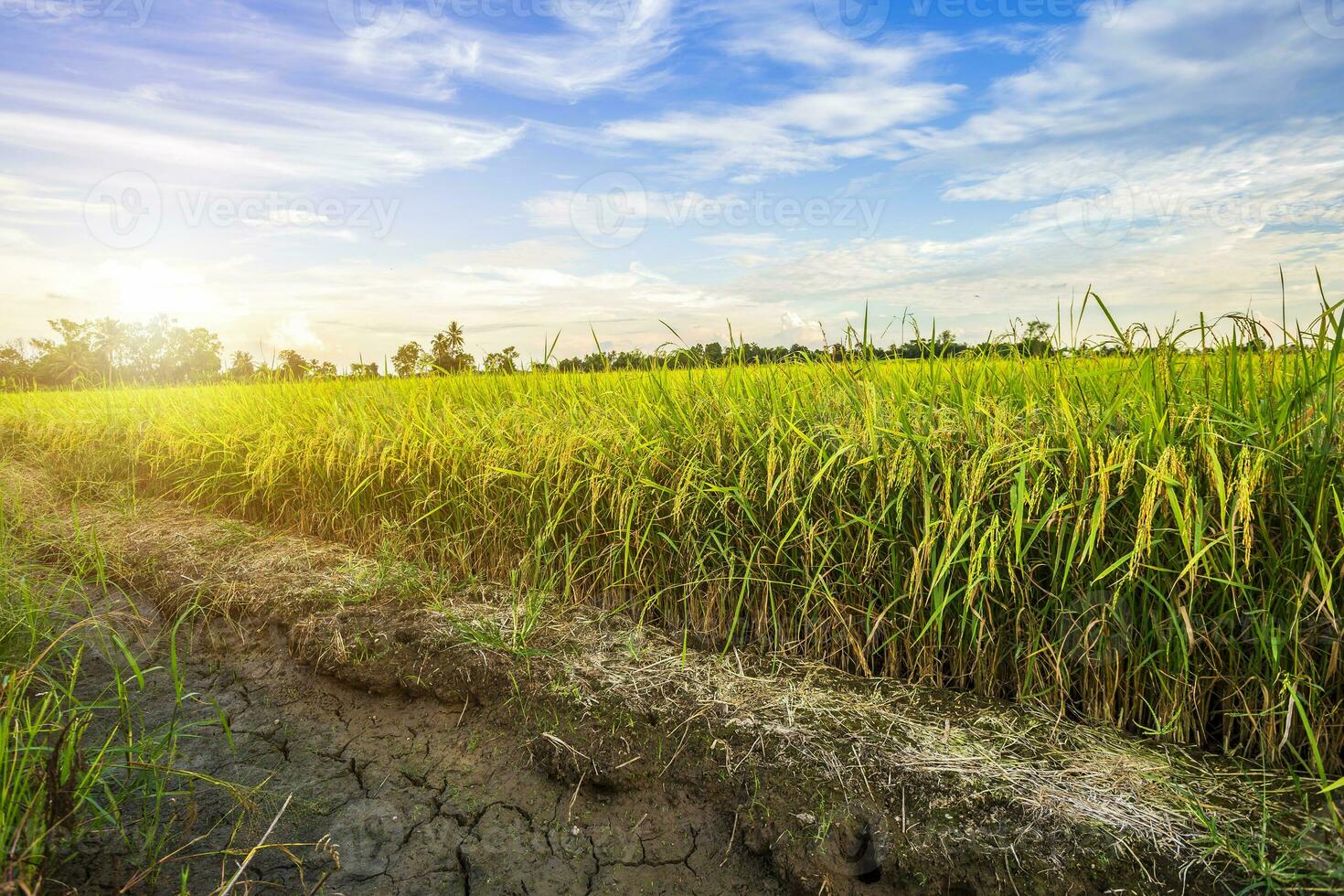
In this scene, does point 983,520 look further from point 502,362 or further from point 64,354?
point 64,354

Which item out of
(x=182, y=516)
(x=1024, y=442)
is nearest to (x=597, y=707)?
(x=1024, y=442)

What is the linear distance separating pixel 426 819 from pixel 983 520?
186 cm

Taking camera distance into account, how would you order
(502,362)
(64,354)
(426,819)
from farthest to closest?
(64,354) < (502,362) < (426,819)

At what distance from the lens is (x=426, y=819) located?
81.8 inches

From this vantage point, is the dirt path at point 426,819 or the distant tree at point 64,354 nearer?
the dirt path at point 426,819

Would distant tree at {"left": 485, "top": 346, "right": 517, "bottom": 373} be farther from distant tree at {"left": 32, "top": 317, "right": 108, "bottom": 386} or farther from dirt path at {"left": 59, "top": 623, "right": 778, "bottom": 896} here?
distant tree at {"left": 32, "top": 317, "right": 108, "bottom": 386}

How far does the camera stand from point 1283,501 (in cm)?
192

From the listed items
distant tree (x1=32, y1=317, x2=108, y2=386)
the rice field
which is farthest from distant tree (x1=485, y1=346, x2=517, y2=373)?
distant tree (x1=32, y1=317, x2=108, y2=386)

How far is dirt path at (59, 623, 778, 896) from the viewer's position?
185 centimetres

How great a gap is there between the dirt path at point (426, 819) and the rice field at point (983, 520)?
0.71 metres

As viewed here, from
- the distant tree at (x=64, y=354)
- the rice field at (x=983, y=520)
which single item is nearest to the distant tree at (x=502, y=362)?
the rice field at (x=983, y=520)

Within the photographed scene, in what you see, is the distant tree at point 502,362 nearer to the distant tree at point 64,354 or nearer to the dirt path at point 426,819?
the dirt path at point 426,819

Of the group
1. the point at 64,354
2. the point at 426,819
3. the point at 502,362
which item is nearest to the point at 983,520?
the point at 426,819

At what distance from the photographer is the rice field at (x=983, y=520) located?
1893 mm
